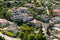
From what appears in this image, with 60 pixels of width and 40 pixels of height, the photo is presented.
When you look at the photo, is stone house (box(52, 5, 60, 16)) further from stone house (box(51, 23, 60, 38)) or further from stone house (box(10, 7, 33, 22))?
stone house (box(51, 23, 60, 38))

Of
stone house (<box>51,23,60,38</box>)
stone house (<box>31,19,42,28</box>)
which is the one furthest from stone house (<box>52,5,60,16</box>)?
stone house (<box>51,23,60,38</box>)

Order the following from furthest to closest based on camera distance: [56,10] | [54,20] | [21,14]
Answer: [56,10], [21,14], [54,20]

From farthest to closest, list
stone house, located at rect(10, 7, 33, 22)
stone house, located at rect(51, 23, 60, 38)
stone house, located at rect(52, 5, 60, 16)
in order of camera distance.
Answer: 1. stone house, located at rect(52, 5, 60, 16)
2. stone house, located at rect(10, 7, 33, 22)
3. stone house, located at rect(51, 23, 60, 38)

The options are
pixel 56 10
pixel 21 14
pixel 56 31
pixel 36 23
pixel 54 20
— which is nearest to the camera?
pixel 56 31

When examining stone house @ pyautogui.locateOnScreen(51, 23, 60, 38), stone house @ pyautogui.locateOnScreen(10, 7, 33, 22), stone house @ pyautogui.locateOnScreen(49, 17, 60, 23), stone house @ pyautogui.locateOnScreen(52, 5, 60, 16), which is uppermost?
stone house @ pyautogui.locateOnScreen(10, 7, 33, 22)

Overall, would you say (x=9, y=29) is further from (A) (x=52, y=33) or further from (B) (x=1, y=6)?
(B) (x=1, y=6)

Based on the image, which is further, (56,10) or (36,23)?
(56,10)

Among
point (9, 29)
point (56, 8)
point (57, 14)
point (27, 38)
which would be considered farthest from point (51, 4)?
point (27, 38)

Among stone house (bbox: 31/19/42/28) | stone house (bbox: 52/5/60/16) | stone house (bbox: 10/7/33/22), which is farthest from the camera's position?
stone house (bbox: 52/5/60/16)

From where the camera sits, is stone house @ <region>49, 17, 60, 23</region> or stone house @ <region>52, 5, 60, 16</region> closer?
stone house @ <region>49, 17, 60, 23</region>

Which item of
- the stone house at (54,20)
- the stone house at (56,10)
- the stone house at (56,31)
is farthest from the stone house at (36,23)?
the stone house at (56,10)

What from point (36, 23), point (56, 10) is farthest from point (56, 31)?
point (56, 10)

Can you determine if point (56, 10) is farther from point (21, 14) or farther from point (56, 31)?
point (56, 31)

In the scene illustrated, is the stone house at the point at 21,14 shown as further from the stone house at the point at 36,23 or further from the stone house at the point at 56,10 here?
the stone house at the point at 56,10
